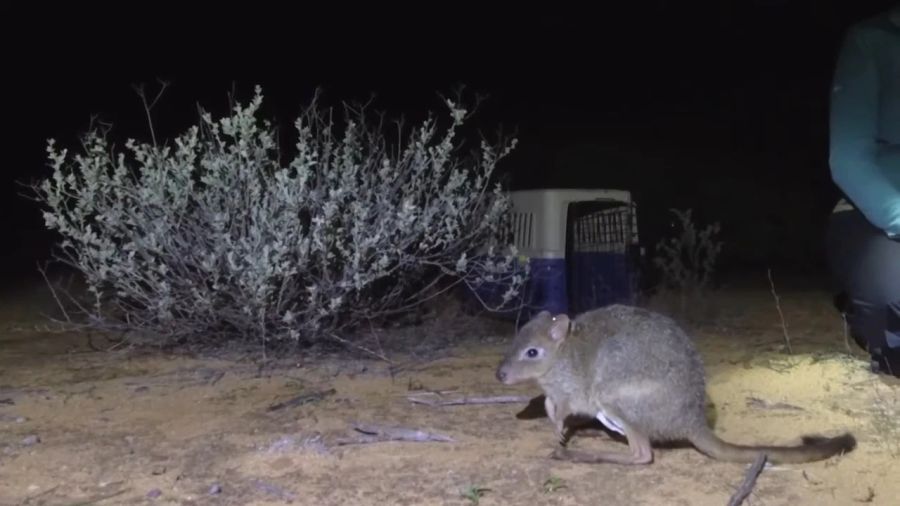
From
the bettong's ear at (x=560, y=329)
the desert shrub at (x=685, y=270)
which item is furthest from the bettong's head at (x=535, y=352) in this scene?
the desert shrub at (x=685, y=270)

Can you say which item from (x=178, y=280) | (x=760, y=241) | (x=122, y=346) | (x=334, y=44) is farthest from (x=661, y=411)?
(x=334, y=44)

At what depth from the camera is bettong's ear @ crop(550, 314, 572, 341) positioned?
3.83 meters

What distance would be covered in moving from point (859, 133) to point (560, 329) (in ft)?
6.56

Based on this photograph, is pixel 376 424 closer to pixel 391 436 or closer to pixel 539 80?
pixel 391 436

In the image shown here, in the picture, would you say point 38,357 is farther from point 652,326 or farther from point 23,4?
point 23,4

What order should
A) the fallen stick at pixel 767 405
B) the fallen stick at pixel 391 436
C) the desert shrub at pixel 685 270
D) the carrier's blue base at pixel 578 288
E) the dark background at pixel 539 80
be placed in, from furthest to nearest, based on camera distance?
the dark background at pixel 539 80 → the desert shrub at pixel 685 270 → the carrier's blue base at pixel 578 288 → the fallen stick at pixel 767 405 → the fallen stick at pixel 391 436

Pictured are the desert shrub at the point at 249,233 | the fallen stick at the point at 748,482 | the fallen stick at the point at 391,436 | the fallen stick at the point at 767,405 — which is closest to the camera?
the fallen stick at the point at 748,482

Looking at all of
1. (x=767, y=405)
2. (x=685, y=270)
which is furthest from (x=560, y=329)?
(x=685, y=270)

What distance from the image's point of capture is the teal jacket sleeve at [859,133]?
184 inches

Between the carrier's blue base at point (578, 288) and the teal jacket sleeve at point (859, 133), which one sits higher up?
the teal jacket sleeve at point (859, 133)

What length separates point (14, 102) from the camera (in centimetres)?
1033

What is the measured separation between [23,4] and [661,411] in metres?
8.50

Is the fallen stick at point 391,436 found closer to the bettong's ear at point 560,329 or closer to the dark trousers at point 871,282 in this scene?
the bettong's ear at point 560,329

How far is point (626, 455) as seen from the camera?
3.62 metres
